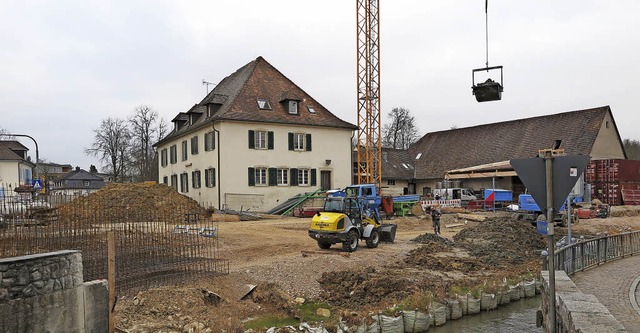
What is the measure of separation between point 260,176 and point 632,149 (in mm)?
63005

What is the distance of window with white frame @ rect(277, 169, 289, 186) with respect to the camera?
1421 inches

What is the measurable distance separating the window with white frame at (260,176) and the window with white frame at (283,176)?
108cm

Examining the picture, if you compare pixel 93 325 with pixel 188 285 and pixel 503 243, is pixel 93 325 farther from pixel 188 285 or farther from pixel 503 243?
pixel 503 243

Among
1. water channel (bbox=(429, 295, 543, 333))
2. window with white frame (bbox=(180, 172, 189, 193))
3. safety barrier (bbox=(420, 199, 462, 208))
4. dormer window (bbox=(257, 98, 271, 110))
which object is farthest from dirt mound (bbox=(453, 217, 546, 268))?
window with white frame (bbox=(180, 172, 189, 193))

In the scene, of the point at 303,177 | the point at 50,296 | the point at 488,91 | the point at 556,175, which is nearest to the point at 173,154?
the point at 303,177

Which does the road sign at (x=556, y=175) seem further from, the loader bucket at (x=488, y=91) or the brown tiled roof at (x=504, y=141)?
the brown tiled roof at (x=504, y=141)

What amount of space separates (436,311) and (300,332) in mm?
3539

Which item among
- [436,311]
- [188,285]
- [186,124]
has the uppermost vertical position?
[186,124]

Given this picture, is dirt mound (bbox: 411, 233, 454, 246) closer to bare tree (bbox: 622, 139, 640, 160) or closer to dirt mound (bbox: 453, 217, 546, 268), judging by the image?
dirt mound (bbox: 453, 217, 546, 268)

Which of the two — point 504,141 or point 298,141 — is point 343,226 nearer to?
point 298,141

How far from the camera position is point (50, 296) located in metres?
7.58

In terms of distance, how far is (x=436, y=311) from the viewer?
11742 mm

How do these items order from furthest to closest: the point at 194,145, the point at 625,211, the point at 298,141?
the point at 194,145 → the point at 298,141 → the point at 625,211

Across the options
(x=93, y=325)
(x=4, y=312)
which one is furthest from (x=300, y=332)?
(x=4, y=312)
